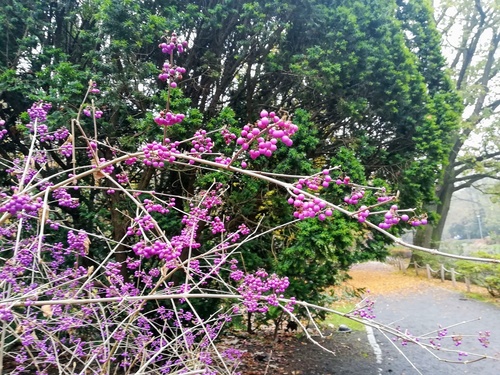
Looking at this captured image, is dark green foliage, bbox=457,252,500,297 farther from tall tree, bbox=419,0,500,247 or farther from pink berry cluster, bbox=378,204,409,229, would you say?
pink berry cluster, bbox=378,204,409,229

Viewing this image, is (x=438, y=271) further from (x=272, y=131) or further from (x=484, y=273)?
(x=272, y=131)

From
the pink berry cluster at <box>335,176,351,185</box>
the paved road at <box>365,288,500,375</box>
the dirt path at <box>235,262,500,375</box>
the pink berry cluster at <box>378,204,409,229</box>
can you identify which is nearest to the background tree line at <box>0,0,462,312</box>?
the dirt path at <box>235,262,500,375</box>

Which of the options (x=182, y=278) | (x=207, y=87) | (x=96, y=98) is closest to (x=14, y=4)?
(x=96, y=98)

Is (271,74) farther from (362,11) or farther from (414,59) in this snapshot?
(414,59)

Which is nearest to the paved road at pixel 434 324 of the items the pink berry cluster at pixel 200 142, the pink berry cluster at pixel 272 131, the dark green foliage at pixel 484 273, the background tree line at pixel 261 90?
the dark green foliage at pixel 484 273

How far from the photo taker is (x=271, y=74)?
6.07 metres

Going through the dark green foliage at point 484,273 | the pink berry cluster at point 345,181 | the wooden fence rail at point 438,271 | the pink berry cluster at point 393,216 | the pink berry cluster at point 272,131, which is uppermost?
the pink berry cluster at point 272,131

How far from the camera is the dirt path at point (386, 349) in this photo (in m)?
6.66

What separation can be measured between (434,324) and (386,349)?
2492 millimetres

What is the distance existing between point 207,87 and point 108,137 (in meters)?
1.66

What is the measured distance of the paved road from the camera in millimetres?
6906

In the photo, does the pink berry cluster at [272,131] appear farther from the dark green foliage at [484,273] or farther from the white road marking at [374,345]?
the dark green foliage at [484,273]

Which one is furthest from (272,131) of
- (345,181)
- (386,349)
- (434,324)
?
(434,324)

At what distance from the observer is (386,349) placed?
8.12m
